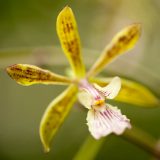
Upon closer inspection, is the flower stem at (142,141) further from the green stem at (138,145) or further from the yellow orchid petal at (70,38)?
the yellow orchid petal at (70,38)

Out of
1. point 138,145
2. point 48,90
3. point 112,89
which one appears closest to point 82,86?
point 112,89

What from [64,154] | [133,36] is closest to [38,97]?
[64,154]

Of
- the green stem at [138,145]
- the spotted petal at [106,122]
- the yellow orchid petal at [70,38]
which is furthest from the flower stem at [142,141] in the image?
the yellow orchid petal at [70,38]

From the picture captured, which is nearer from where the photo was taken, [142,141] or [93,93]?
[93,93]

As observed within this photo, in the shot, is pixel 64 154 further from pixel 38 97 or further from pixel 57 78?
pixel 57 78

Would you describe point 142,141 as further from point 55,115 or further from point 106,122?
point 55,115

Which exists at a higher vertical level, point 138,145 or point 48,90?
point 48,90
